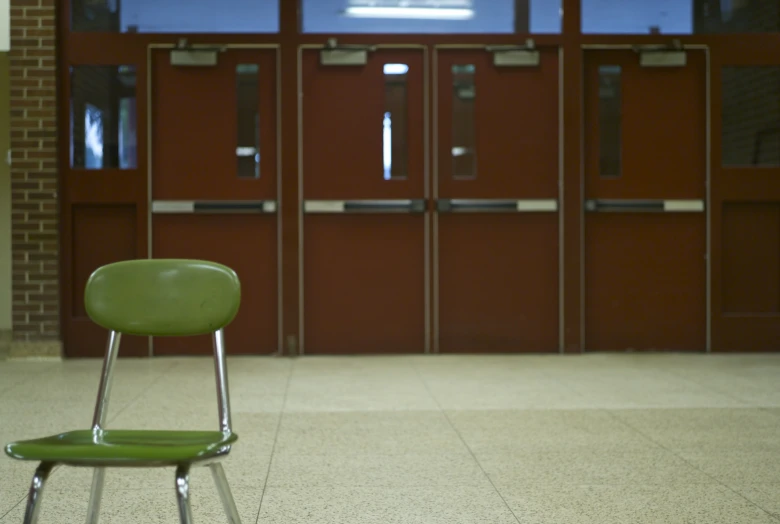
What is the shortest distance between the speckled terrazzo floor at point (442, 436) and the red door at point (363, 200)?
0.33 meters

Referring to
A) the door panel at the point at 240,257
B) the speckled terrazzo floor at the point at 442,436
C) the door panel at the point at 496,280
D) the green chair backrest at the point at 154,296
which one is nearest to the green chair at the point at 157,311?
the green chair backrest at the point at 154,296

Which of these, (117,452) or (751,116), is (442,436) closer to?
(117,452)

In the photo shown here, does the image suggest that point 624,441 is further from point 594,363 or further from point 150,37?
point 150,37

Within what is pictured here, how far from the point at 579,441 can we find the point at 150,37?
172 inches

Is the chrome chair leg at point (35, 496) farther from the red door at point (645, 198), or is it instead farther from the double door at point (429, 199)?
the red door at point (645, 198)

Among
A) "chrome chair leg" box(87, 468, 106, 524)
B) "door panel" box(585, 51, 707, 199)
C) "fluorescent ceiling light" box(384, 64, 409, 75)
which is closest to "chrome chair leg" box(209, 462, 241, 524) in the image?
"chrome chair leg" box(87, 468, 106, 524)

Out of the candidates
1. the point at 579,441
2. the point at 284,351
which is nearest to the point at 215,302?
the point at 579,441

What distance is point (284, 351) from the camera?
6.78m

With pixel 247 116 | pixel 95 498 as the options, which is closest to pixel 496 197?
pixel 247 116

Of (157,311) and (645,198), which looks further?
(645,198)

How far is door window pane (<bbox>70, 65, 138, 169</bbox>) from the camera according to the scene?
668 centimetres

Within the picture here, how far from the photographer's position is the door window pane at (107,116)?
6.68 metres

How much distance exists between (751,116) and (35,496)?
20.4 feet

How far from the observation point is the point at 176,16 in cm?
673
